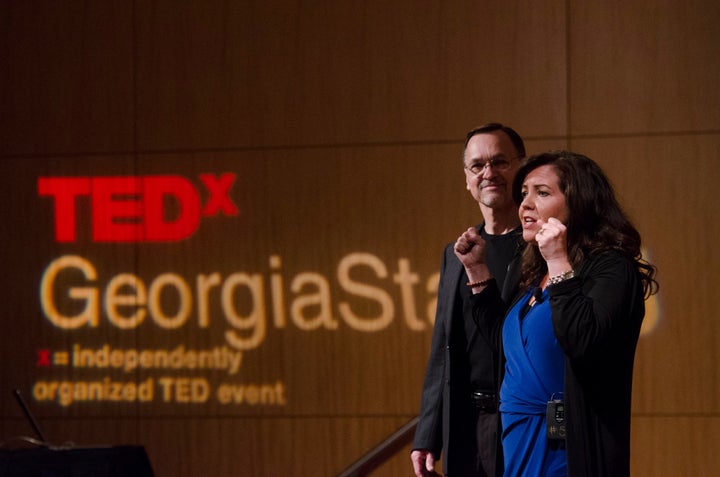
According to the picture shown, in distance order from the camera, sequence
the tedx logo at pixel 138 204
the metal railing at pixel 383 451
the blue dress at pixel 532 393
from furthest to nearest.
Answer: the tedx logo at pixel 138 204, the metal railing at pixel 383 451, the blue dress at pixel 532 393

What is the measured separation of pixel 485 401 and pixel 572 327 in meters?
0.75

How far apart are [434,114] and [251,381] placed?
151cm

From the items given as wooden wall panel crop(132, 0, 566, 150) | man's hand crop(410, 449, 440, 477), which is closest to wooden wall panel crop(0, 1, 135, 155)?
wooden wall panel crop(132, 0, 566, 150)

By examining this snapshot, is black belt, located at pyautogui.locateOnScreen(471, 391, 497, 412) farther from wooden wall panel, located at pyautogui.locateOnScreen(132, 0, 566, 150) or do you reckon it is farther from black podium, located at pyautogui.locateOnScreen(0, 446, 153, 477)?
wooden wall panel, located at pyautogui.locateOnScreen(132, 0, 566, 150)

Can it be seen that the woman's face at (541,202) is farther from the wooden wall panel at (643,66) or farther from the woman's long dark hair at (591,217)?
the wooden wall panel at (643,66)

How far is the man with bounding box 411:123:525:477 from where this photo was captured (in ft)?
9.12

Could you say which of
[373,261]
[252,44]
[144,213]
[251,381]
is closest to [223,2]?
[252,44]

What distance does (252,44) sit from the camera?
4.91 meters

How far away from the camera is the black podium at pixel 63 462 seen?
10.0 ft

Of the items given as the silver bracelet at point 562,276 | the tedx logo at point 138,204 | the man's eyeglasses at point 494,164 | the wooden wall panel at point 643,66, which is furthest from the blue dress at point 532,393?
the tedx logo at point 138,204

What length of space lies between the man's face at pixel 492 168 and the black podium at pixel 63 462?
1335 mm

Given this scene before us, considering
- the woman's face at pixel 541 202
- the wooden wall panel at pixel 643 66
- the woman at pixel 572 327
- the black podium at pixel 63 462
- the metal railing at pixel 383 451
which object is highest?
the wooden wall panel at pixel 643 66

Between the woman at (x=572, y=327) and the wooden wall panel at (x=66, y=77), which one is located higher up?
the wooden wall panel at (x=66, y=77)

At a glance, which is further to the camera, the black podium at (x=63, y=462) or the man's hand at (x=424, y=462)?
the black podium at (x=63, y=462)
